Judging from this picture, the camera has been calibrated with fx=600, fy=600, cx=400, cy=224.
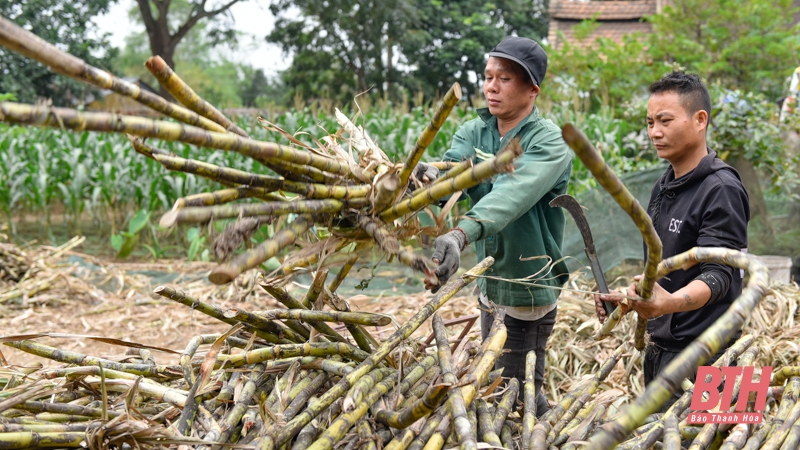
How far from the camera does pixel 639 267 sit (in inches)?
183

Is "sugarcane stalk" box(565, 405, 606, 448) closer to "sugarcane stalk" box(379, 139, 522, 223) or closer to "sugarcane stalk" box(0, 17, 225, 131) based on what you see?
"sugarcane stalk" box(379, 139, 522, 223)

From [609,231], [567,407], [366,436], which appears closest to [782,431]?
[567,407]

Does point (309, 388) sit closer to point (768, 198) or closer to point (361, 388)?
point (361, 388)

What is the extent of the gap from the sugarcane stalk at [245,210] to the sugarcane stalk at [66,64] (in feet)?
0.73

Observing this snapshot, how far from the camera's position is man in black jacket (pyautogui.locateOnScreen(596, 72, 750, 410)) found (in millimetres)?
2021

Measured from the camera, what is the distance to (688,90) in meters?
2.24

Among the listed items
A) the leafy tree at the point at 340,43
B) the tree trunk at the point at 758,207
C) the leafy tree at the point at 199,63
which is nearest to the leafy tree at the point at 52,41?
the leafy tree at the point at 340,43

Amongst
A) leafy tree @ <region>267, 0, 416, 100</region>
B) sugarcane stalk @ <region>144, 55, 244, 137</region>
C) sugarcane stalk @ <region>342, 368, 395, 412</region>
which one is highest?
leafy tree @ <region>267, 0, 416, 100</region>

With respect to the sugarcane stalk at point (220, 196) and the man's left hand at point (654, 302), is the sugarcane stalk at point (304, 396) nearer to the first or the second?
the sugarcane stalk at point (220, 196)

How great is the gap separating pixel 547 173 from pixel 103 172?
6.71 m

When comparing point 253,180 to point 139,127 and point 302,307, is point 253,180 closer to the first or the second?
point 139,127

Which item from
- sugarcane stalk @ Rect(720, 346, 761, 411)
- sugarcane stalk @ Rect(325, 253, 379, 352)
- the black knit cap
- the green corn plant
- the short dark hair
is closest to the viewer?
sugarcane stalk @ Rect(720, 346, 761, 411)

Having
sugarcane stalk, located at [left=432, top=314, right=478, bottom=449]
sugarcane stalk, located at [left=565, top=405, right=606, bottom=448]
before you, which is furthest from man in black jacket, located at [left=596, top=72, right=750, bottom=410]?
sugarcane stalk, located at [left=432, top=314, right=478, bottom=449]

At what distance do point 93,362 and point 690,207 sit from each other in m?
2.08
